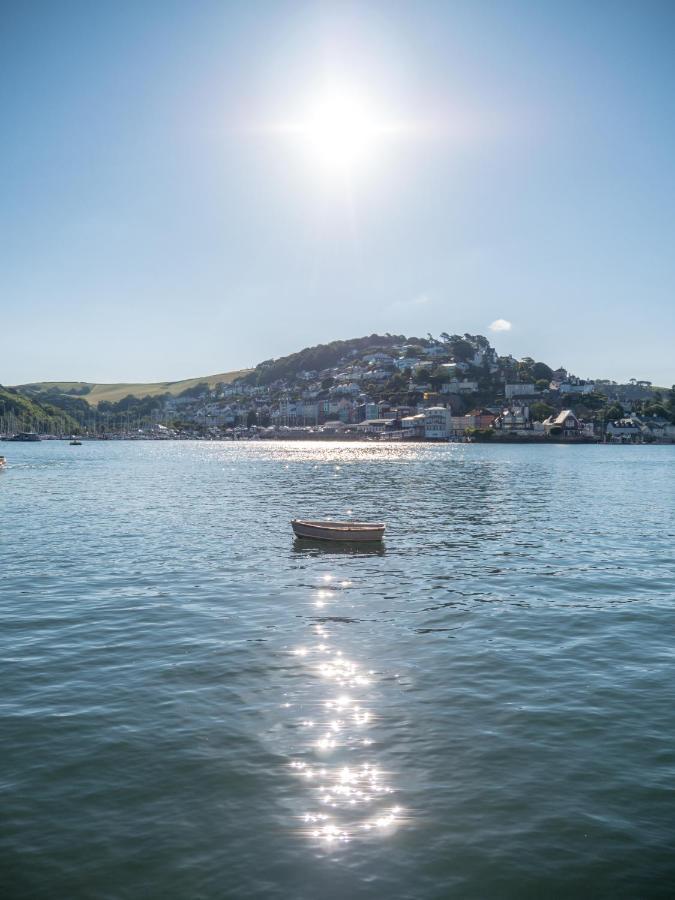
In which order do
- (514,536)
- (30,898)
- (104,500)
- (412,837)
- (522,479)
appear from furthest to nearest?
1. (522,479)
2. (104,500)
3. (514,536)
4. (412,837)
5. (30,898)

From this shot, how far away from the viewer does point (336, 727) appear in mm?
14344

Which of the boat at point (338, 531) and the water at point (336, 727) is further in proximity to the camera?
the boat at point (338, 531)

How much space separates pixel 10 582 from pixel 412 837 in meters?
23.6

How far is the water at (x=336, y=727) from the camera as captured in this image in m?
9.95

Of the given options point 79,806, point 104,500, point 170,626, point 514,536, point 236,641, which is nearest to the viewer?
point 79,806

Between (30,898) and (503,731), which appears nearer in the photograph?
(30,898)

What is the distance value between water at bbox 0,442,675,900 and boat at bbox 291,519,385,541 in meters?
4.29

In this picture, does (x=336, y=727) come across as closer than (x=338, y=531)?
Yes

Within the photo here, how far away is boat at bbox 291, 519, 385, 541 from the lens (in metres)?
38.8

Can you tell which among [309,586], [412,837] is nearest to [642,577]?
[309,586]

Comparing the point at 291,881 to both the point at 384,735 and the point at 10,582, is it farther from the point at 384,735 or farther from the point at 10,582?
the point at 10,582

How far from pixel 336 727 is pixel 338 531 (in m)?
24.5

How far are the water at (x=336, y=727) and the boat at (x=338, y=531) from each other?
4.29 m

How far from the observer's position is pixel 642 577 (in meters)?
30.8
